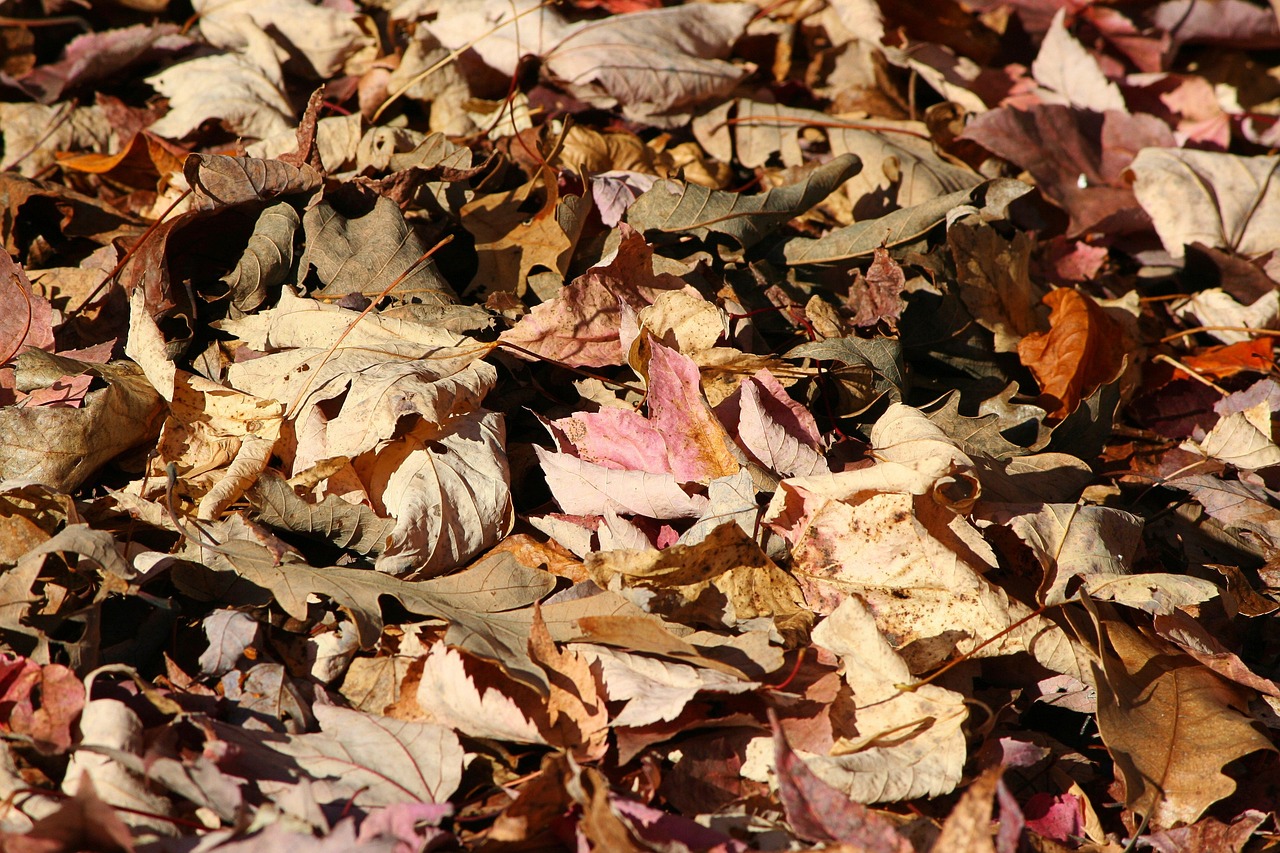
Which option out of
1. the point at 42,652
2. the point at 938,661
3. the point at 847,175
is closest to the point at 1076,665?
the point at 938,661

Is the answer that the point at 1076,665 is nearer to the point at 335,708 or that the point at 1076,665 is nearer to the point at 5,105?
the point at 335,708

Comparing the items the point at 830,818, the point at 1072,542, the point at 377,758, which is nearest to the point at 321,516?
the point at 377,758

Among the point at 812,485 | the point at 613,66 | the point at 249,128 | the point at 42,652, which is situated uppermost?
the point at 613,66

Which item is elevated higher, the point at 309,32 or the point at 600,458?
the point at 309,32

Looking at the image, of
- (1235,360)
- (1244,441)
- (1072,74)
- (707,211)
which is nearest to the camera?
(1244,441)

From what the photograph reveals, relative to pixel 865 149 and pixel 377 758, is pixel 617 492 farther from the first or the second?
pixel 865 149

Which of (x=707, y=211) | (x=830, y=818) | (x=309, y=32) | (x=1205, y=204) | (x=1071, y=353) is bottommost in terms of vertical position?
(x=830, y=818)

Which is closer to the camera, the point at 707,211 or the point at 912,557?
the point at 912,557
